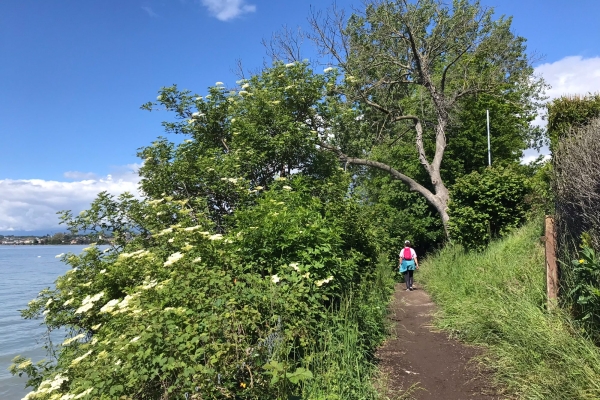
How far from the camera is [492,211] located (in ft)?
39.3

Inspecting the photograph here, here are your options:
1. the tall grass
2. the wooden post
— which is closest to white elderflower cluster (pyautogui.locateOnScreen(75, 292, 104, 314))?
the tall grass

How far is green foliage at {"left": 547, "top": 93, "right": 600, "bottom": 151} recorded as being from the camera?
6531 millimetres

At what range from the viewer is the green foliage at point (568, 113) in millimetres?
6531

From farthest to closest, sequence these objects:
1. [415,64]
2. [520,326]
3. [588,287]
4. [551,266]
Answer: [415,64] → [551,266] → [520,326] → [588,287]

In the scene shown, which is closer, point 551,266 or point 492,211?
point 551,266

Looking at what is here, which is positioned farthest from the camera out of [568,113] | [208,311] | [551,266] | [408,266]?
[408,266]

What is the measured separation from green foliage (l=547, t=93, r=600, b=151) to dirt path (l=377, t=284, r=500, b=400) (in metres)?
3.43

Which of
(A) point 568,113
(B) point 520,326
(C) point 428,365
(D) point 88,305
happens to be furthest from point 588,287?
(D) point 88,305

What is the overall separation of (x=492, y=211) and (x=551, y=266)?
22.6 feet

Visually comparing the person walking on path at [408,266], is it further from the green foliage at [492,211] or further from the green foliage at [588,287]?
the green foliage at [588,287]

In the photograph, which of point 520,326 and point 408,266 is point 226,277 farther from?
point 408,266

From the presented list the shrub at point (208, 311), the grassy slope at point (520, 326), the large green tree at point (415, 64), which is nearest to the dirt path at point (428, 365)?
the grassy slope at point (520, 326)

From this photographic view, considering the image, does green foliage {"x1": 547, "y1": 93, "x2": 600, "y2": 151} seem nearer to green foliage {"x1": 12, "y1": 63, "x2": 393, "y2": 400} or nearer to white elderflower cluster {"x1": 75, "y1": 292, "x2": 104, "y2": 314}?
green foliage {"x1": 12, "y1": 63, "x2": 393, "y2": 400}

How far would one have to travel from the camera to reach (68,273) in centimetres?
529
